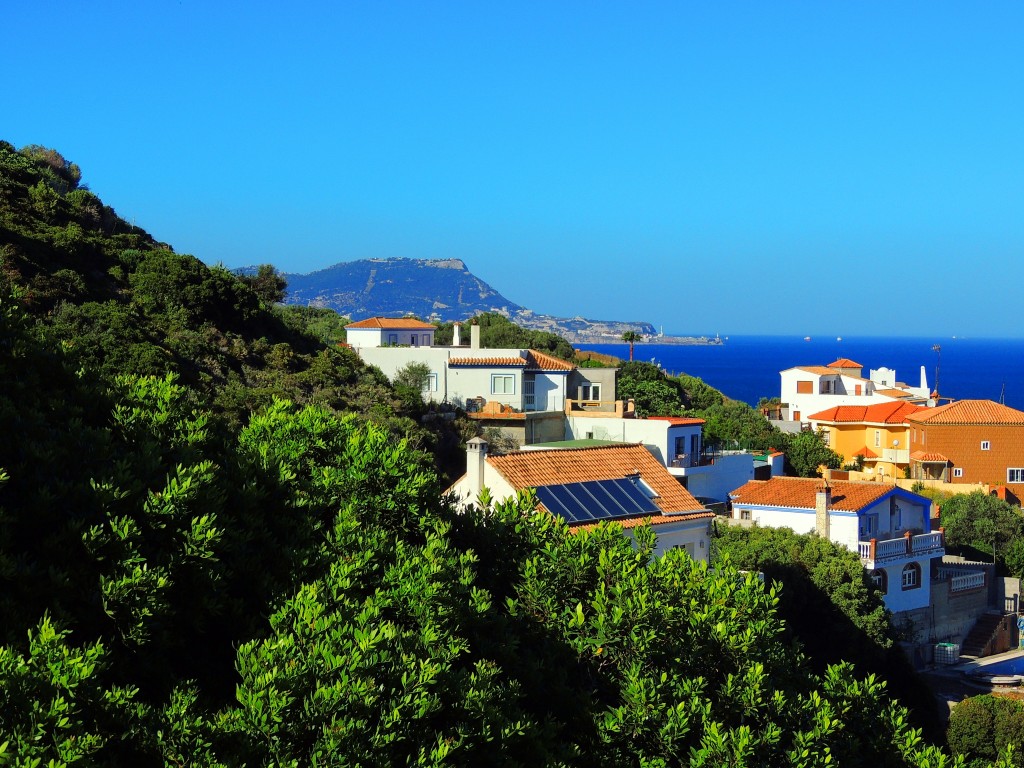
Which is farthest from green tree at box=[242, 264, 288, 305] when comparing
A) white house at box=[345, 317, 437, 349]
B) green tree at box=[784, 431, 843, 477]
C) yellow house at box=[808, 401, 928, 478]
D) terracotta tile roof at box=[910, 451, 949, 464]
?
terracotta tile roof at box=[910, 451, 949, 464]

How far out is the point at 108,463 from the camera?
1031 cm

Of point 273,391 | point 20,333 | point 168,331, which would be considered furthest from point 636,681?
point 168,331

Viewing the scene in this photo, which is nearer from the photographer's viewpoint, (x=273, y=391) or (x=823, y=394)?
(x=273, y=391)

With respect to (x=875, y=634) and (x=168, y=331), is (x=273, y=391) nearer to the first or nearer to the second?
(x=168, y=331)

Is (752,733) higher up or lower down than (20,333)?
lower down

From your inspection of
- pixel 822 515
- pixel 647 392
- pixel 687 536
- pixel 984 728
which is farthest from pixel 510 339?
pixel 984 728

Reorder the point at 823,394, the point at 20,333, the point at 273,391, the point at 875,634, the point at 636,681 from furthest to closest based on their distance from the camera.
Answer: the point at 823,394
the point at 273,391
the point at 875,634
the point at 20,333
the point at 636,681

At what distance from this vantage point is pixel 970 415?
2357 inches

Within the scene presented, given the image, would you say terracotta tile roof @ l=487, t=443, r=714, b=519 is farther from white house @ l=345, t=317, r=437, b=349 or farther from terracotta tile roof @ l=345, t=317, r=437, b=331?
terracotta tile roof @ l=345, t=317, r=437, b=331

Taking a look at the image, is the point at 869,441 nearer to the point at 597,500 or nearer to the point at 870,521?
the point at 870,521

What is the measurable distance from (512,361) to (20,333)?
1368 inches

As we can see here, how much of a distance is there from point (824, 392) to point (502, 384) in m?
34.6

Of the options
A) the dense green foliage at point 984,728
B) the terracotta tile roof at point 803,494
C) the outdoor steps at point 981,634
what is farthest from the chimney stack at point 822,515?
the dense green foliage at point 984,728

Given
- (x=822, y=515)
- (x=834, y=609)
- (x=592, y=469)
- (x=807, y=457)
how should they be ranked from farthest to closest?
(x=807, y=457), (x=822, y=515), (x=834, y=609), (x=592, y=469)
